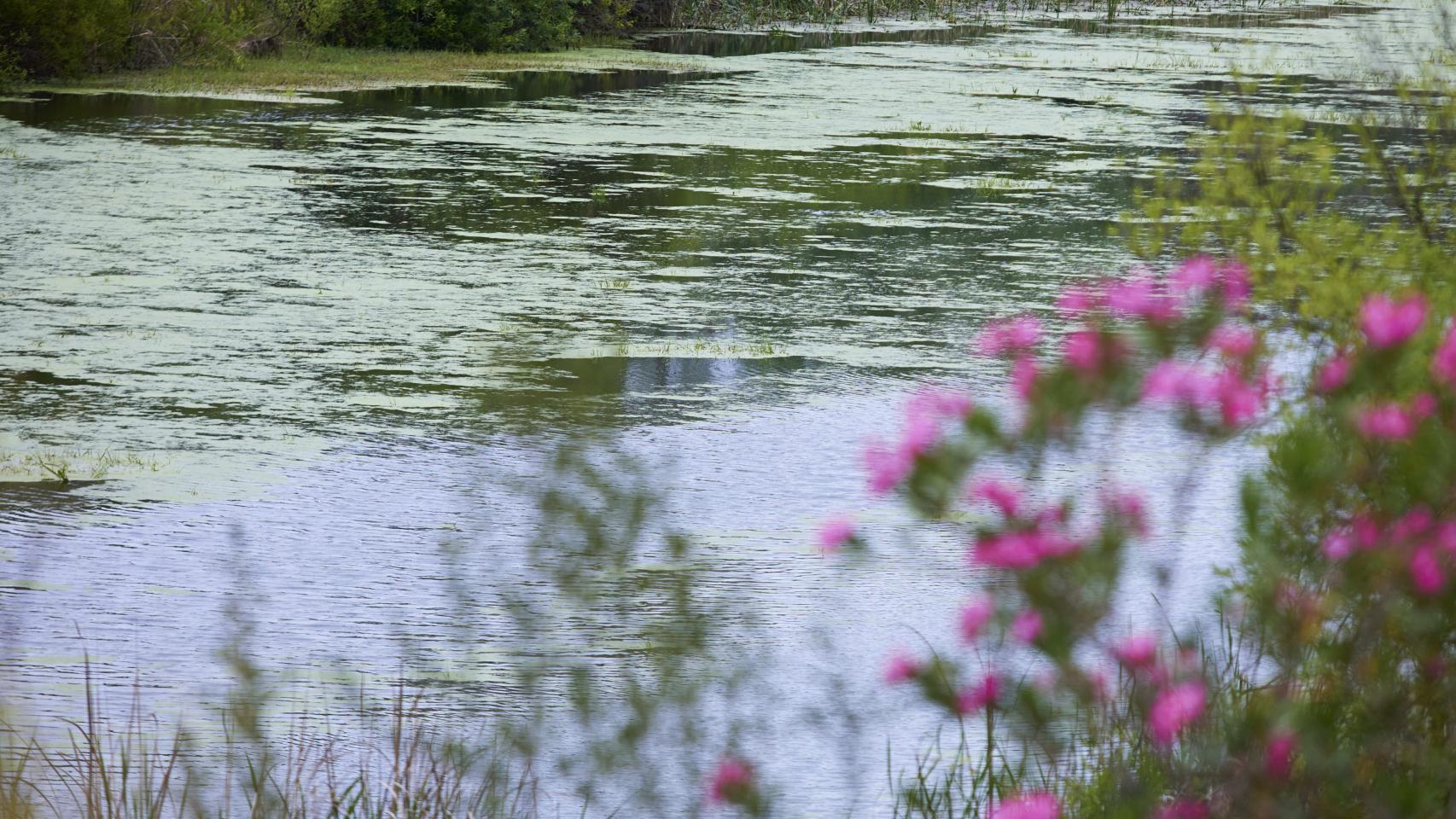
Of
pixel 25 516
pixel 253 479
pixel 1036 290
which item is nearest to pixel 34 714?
pixel 25 516

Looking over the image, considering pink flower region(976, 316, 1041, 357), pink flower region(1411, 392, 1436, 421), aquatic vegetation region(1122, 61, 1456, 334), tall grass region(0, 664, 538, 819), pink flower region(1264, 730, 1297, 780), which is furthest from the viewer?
aquatic vegetation region(1122, 61, 1456, 334)

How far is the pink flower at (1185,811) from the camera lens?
2385 mm

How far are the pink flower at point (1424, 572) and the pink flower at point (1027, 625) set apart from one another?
1.39 feet

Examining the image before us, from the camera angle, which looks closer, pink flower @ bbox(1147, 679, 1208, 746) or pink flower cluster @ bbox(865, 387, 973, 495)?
pink flower @ bbox(1147, 679, 1208, 746)

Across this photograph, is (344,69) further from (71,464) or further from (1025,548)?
(1025,548)

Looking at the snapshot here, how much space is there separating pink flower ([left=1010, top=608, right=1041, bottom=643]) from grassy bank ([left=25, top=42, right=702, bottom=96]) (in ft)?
61.3

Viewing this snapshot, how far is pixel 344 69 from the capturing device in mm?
22953

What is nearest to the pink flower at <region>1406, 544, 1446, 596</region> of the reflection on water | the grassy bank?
the reflection on water

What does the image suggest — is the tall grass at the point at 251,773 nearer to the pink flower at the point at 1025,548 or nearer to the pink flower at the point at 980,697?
the pink flower at the point at 980,697

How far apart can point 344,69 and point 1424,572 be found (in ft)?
72.3

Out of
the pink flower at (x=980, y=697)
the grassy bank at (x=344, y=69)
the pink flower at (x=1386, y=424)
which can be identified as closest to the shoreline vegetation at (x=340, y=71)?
the grassy bank at (x=344, y=69)

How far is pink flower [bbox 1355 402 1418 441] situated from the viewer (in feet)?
7.43

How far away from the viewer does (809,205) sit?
1324 centimetres

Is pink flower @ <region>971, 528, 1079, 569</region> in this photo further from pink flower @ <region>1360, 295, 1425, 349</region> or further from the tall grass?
the tall grass
